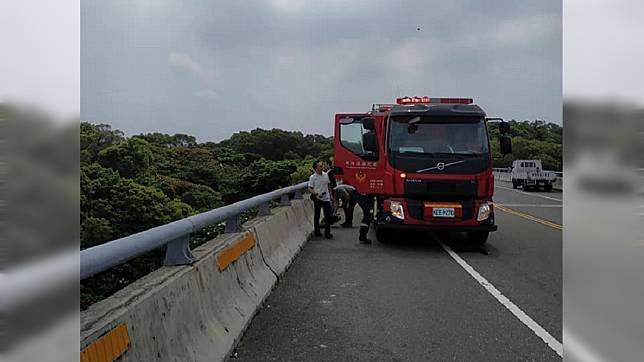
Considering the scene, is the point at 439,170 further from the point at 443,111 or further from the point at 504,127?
the point at 504,127

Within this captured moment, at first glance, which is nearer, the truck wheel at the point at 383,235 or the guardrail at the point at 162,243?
the guardrail at the point at 162,243

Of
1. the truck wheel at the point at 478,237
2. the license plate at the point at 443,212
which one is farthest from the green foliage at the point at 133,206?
the truck wheel at the point at 478,237

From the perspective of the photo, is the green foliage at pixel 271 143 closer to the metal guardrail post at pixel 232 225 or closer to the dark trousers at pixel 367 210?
the dark trousers at pixel 367 210

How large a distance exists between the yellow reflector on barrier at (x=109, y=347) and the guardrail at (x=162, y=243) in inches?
13.5

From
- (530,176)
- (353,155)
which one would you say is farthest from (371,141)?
(530,176)

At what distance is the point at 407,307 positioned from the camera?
6.25 m

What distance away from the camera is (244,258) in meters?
6.23

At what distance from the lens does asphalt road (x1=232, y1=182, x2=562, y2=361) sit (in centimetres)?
476

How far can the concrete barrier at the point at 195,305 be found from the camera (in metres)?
3.04

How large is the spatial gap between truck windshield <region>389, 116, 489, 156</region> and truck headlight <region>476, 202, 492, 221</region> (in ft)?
3.36

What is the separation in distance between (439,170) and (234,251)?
5.66 meters

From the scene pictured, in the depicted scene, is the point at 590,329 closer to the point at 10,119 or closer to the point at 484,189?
the point at 10,119

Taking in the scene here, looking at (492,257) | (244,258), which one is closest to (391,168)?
(492,257)

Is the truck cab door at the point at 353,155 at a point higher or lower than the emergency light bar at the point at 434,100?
lower
